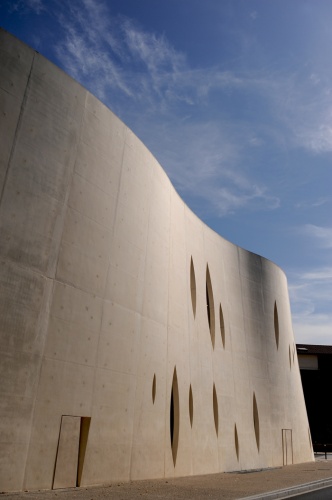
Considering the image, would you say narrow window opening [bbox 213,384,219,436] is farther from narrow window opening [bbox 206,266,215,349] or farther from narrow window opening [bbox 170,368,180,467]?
narrow window opening [bbox 170,368,180,467]

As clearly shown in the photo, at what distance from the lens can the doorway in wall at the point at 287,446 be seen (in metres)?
20.2

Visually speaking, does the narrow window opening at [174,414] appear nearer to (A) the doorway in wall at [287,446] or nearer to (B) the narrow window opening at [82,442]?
(B) the narrow window opening at [82,442]

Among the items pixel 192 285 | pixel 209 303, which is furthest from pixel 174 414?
pixel 209 303

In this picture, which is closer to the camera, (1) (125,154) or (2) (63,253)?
(2) (63,253)

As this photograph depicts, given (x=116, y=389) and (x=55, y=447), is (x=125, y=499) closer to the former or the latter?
(x=55, y=447)

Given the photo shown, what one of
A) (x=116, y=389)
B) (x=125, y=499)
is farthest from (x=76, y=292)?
A: (x=125, y=499)

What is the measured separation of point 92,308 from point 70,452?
9.82 ft

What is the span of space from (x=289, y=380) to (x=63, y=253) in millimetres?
17121

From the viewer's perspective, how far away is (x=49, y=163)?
31.4ft

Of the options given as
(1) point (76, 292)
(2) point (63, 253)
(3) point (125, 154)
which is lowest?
(1) point (76, 292)

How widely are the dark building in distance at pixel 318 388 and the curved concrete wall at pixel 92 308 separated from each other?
2194cm

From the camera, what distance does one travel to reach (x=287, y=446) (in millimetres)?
20625

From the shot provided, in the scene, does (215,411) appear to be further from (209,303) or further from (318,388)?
(318,388)

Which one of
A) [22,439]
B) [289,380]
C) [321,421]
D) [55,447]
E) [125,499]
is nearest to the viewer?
[125,499]
